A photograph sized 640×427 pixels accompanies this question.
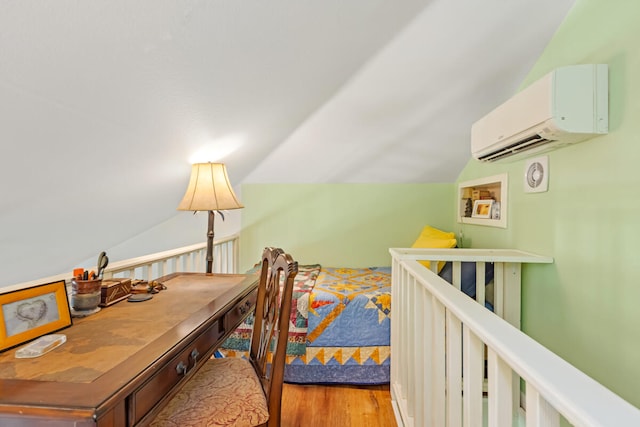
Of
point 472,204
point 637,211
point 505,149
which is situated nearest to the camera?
point 637,211

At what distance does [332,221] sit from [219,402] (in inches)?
96.9

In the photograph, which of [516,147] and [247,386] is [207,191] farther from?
[516,147]

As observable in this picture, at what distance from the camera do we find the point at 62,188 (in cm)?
139

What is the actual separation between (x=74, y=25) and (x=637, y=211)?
1.95 meters

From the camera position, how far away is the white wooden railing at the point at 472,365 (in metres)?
0.46

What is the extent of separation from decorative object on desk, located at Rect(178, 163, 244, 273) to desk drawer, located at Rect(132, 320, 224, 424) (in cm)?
78

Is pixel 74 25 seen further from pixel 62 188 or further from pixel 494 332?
pixel 494 332

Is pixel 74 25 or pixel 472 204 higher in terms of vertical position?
pixel 74 25

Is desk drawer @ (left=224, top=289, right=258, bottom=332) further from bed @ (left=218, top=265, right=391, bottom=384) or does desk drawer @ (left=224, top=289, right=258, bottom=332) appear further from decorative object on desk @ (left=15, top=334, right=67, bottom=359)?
bed @ (left=218, top=265, right=391, bottom=384)

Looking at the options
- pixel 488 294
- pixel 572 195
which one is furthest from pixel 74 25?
pixel 488 294

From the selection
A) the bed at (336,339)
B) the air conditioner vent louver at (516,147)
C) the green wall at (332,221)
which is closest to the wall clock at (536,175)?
the air conditioner vent louver at (516,147)

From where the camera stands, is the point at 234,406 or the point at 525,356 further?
the point at 234,406

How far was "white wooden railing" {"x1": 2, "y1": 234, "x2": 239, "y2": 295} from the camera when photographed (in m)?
1.76

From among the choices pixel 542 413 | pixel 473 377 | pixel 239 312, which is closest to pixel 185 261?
pixel 239 312
